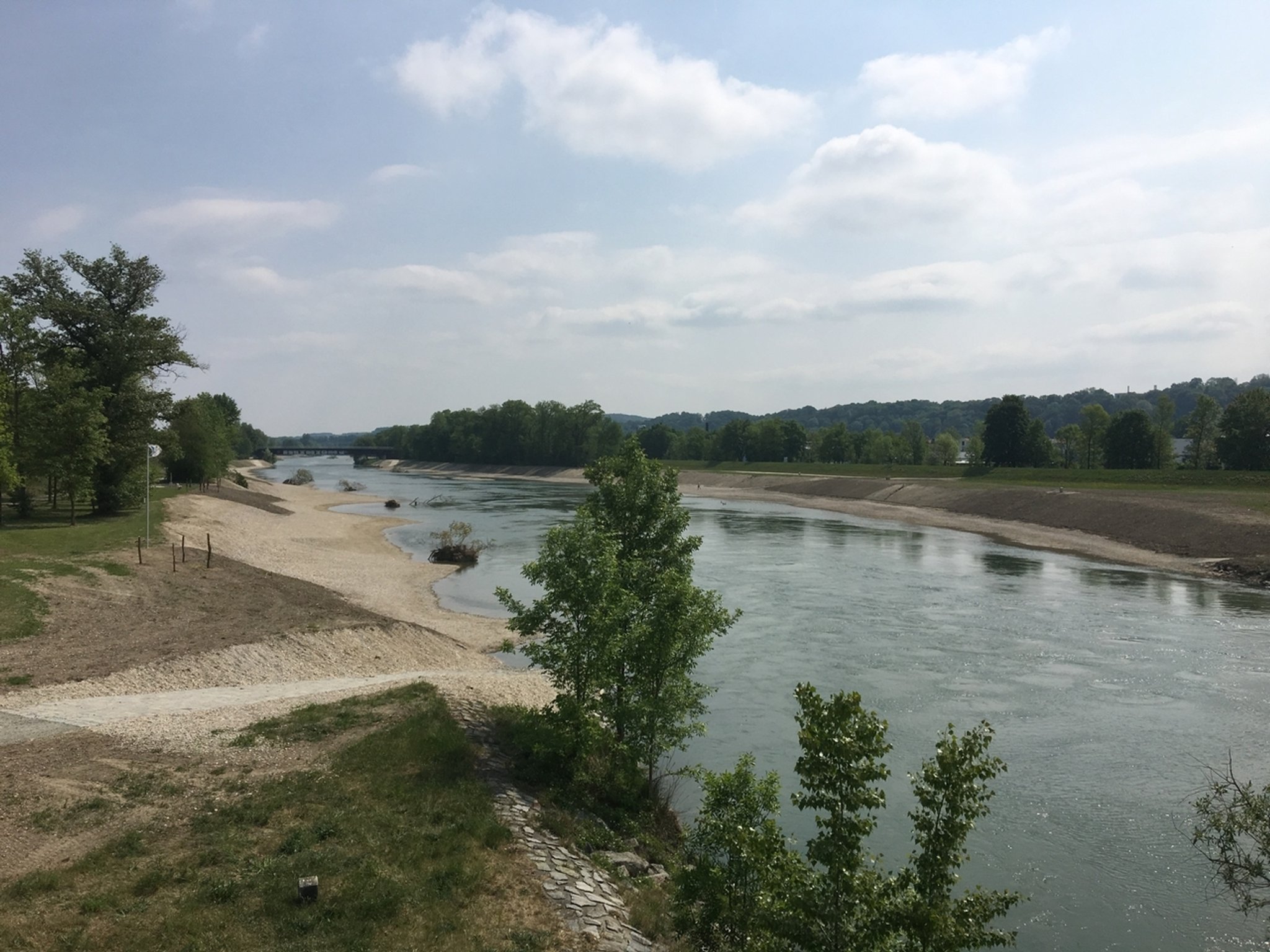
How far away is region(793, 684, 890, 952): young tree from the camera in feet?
26.0

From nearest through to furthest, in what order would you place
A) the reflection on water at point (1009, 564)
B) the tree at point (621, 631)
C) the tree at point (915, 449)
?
the tree at point (621, 631)
the reflection on water at point (1009, 564)
the tree at point (915, 449)

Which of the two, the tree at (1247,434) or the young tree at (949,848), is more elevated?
the tree at (1247,434)

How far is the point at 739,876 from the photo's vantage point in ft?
36.1

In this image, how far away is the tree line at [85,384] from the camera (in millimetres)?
43250

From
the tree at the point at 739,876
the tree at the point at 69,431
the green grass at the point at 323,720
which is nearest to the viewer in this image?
the tree at the point at 739,876

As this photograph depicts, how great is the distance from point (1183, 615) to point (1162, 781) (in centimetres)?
2300

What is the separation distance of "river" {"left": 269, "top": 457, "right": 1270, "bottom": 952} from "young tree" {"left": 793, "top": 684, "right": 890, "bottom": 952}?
30.0ft

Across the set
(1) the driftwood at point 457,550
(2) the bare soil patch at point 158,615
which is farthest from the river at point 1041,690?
(2) the bare soil patch at point 158,615

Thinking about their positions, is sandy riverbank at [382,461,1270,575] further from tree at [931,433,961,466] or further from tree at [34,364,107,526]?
tree at [34,364,107,526]

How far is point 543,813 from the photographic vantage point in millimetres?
16125

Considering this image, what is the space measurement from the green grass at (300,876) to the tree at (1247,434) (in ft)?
354

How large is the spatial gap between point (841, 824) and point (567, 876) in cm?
760

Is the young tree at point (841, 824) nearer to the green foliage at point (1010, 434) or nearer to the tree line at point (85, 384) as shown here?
the tree line at point (85, 384)

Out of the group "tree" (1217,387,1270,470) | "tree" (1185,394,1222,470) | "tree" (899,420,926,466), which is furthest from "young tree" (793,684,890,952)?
"tree" (899,420,926,466)
